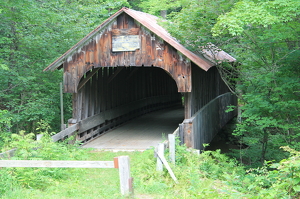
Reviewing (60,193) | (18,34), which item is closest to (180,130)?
(60,193)

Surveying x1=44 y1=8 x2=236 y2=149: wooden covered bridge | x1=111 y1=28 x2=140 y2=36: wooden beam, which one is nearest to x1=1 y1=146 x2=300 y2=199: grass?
x1=44 y1=8 x2=236 y2=149: wooden covered bridge

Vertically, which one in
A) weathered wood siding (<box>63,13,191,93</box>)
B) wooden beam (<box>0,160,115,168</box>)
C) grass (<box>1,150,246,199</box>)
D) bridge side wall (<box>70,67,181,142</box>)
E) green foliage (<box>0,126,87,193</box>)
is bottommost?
grass (<box>1,150,246,199</box>)

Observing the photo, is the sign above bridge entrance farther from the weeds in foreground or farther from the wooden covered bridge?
the weeds in foreground

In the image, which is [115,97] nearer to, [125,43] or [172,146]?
[125,43]

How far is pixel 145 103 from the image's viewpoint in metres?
19.2

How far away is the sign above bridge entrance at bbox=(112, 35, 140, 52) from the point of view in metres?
11.4

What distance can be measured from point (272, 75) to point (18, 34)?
951 cm

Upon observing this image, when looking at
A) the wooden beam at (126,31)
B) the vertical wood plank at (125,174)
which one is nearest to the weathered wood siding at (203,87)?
the wooden beam at (126,31)

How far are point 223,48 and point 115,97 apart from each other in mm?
4793

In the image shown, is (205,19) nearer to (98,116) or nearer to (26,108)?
(98,116)

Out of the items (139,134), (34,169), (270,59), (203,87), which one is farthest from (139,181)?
(203,87)

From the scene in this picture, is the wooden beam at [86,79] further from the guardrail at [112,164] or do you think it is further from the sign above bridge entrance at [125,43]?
the guardrail at [112,164]

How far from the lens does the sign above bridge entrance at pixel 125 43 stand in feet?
37.5

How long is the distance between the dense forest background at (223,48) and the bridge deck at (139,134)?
7.66 feet
